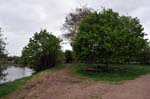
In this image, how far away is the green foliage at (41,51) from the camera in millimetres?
31852

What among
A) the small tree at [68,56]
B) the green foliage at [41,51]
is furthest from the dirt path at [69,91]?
the small tree at [68,56]

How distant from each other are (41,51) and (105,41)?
23.8ft

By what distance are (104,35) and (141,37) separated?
6396mm

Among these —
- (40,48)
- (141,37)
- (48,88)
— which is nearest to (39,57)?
(40,48)

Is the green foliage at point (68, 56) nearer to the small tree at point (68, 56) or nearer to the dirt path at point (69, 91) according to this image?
the small tree at point (68, 56)

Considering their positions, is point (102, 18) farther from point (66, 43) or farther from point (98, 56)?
point (66, 43)

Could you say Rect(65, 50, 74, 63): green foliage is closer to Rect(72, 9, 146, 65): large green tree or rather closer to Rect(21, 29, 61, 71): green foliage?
Rect(21, 29, 61, 71): green foliage

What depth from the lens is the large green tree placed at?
93.6 feet

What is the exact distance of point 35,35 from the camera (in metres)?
33.1

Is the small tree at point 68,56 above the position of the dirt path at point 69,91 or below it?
above

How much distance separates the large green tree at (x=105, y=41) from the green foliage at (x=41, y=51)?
3506 mm

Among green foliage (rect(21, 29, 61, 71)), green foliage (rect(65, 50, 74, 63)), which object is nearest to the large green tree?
green foliage (rect(21, 29, 61, 71))

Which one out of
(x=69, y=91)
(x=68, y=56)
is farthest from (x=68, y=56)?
(x=69, y=91)

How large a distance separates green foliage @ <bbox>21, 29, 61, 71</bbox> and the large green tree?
3.51 m
